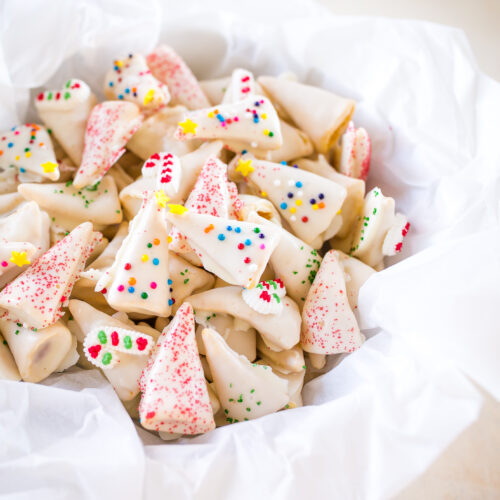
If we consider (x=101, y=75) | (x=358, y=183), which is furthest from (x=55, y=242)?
(x=358, y=183)

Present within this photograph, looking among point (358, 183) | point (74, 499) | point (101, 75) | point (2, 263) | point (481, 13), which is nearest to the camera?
point (74, 499)

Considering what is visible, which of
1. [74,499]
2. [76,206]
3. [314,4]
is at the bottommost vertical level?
[74,499]

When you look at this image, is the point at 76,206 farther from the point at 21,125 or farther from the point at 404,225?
the point at 404,225

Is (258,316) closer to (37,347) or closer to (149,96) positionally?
(37,347)

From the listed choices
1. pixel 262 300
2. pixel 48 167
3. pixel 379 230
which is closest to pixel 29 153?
pixel 48 167

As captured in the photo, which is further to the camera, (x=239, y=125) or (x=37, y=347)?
(x=239, y=125)

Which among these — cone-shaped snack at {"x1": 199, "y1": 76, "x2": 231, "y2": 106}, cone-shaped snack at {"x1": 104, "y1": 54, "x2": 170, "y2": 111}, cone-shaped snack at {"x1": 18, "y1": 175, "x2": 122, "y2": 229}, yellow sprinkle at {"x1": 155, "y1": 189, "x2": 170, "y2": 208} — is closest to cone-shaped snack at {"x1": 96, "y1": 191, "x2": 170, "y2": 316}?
yellow sprinkle at {"x1": 155, "y1": 189, "x2": 170, "y2": 208}

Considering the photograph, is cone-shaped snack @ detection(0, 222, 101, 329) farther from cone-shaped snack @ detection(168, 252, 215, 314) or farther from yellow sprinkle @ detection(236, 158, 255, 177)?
yellow sprinkle @ detection(236, 158, 255, 177)
